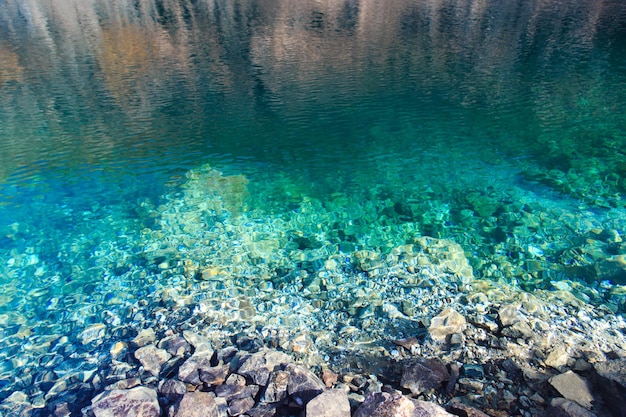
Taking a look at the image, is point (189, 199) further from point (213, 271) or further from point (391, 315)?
point (391, 315)

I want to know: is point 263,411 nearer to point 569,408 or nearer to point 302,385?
point 302,385

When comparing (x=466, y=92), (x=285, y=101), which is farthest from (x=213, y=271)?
(x=466, y=92)

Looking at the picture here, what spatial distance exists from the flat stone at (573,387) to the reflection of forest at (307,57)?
18.6 metres

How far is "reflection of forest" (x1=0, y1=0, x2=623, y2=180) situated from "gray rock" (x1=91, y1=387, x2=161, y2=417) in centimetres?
2112

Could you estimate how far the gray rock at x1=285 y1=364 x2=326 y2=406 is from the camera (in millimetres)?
6520

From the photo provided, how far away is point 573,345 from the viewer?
7805 mm

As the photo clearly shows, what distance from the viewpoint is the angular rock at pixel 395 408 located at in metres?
5.65

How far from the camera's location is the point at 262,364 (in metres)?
7.32

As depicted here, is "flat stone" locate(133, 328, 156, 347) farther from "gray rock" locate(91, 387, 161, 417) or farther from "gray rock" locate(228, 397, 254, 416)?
"gray rock" locate(228, 397, 254, 416)

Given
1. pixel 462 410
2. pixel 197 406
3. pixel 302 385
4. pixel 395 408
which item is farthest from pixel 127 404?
pixel 462 410

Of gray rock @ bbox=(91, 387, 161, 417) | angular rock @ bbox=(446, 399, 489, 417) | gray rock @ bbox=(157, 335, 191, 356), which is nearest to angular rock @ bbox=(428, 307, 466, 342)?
angular rock @ bbox=(446, 399, 489, 417)

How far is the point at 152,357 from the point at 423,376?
5062mm

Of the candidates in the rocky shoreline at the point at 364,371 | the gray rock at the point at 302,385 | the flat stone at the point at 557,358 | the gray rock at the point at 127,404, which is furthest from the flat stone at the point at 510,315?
the gray rock at the point at 127,404

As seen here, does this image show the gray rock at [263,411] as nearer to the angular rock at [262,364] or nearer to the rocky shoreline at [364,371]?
the rocky shoreline at [364,371]
